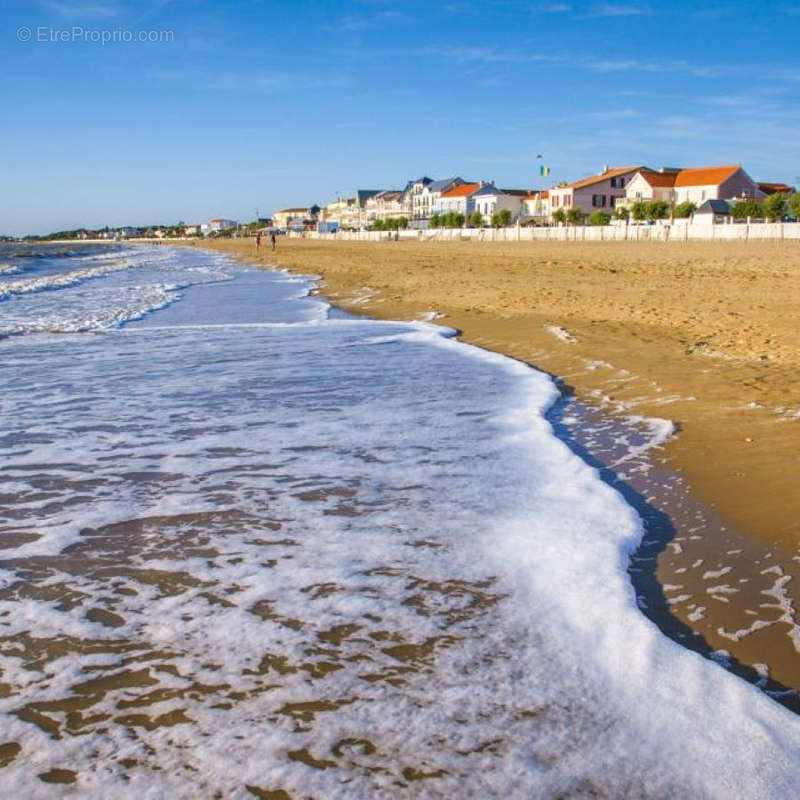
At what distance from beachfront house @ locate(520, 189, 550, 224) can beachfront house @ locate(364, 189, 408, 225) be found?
2724cm

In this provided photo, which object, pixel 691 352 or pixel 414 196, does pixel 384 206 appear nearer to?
pixel 414 196

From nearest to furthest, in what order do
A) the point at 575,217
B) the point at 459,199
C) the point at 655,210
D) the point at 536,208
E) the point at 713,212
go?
the point at 713,212 → the point at 655,210 → the point at 575,217 → the point at 536,208 → the point at 459,199

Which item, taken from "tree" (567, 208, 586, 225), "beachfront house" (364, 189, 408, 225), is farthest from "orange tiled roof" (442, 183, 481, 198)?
"tree" (567, 208, 586, 225)

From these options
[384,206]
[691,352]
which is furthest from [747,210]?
[384,206]

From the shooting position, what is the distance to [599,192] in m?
86.0

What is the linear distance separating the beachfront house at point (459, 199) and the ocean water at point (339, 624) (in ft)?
332

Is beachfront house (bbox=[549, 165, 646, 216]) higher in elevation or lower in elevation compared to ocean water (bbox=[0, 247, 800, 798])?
higher

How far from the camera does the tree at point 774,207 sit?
54541mm

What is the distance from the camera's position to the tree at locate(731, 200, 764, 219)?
5806cm

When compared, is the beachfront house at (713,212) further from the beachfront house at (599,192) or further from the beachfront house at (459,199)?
the beachfront house at (459,199)

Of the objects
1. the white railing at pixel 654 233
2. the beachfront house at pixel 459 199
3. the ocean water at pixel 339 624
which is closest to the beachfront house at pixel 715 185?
the white railing at pixel 654 233

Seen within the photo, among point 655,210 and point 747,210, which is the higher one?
point 655,210

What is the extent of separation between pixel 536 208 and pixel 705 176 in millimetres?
25852

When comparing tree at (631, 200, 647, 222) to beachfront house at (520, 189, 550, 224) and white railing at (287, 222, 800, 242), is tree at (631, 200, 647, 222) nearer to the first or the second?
white railing at (287, 222, 800, 242)
